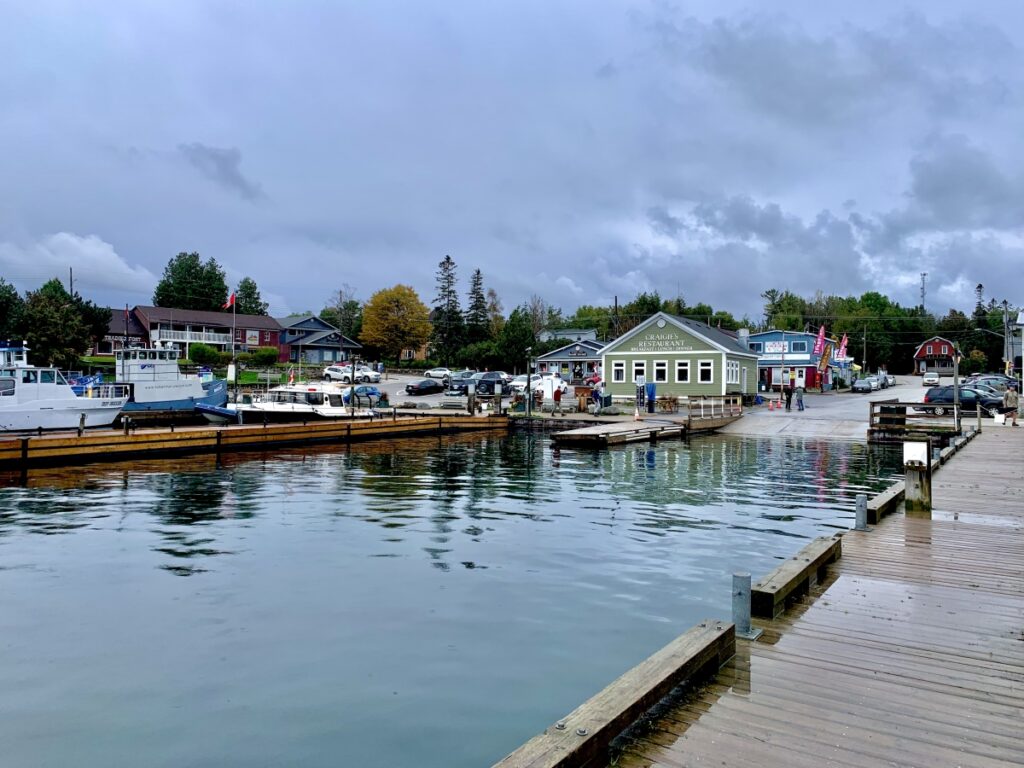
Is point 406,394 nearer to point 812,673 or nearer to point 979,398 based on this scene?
point 979,398

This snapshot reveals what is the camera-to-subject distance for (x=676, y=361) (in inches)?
1967

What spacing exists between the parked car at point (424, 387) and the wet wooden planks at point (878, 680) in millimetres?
49274

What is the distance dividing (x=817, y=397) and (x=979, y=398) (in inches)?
688

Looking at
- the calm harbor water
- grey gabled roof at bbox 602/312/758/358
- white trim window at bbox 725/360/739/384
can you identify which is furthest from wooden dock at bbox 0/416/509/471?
white trim window at bbox 725/360/739/384

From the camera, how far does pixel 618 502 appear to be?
58.5ft

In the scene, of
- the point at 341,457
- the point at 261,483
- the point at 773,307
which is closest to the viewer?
the point at 261,483

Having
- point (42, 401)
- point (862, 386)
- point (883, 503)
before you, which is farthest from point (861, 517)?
point (862, 386)

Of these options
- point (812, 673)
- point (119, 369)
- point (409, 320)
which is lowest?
point (812, 673)

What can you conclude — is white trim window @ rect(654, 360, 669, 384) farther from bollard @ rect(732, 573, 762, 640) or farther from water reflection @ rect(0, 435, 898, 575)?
bollard @ rect(732, 573, 762, 640)

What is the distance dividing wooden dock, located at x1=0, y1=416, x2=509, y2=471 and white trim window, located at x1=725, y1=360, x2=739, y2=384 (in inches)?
743

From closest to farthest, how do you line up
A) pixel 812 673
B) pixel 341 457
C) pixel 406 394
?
pixel 812 673, pixel 341 457, pixel 406 394

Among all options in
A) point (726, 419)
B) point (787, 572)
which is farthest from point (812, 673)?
point (726, 419)

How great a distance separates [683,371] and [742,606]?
147ft

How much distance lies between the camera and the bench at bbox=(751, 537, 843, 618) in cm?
684
